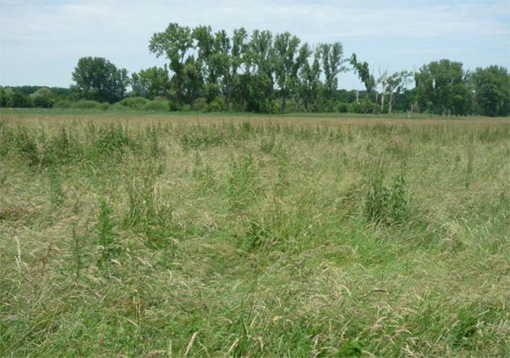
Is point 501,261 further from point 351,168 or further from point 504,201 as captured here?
point 351,168

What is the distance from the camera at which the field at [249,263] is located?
9.09ft

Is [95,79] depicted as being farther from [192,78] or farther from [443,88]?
[443,88]

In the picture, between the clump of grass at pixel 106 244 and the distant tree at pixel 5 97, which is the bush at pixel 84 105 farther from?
the clump of grass at pixel 106 244

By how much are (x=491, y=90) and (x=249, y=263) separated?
112 meters

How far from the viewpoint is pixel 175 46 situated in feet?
205

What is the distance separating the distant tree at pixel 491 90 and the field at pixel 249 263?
347 feet

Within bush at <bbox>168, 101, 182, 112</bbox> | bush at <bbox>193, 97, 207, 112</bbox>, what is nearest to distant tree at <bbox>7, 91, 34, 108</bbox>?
bush at <bbox>168, 101, 182, 112</bbox>

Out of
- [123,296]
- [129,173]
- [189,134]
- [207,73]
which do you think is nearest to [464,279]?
[123,296]

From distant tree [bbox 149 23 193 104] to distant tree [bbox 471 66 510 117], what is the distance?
72.4 meters

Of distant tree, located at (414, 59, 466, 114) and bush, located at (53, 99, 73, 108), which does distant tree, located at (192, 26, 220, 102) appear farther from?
distant tree, located at (414, 59, 466, 114)

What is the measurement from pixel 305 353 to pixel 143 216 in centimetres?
265

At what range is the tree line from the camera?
6269 cm

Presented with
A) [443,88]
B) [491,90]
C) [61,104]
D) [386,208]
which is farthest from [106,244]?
[491,90]

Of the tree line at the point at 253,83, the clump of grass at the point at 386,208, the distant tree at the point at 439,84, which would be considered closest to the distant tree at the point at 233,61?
the tree line at the point at 253,83
